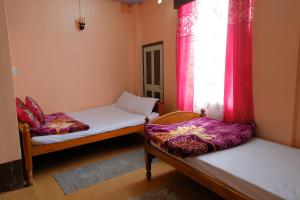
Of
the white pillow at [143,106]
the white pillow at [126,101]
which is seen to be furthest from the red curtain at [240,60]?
the white pillow at [126,101]

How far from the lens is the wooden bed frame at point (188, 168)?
Result: 4.99 ft

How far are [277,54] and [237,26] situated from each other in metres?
0.53

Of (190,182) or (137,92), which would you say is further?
(137,92)

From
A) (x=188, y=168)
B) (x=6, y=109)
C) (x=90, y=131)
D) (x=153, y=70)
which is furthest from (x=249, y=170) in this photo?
(x=153, y=70)

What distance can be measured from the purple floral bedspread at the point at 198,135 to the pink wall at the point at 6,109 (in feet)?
4.77

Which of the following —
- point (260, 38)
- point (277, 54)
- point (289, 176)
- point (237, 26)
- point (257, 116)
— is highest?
point (237, 26)

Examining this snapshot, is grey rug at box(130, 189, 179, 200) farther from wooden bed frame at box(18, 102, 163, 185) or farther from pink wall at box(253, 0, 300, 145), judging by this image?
pink wall at box(253, 0, 300, 145)

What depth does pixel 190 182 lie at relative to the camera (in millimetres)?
2338

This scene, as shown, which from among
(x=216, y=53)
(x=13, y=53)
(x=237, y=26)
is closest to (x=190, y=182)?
(x=216, y=53)

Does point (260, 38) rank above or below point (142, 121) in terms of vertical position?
above

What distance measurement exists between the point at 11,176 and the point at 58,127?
732 mm

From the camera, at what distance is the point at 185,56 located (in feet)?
10.00

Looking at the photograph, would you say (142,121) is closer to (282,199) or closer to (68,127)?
(68,127)

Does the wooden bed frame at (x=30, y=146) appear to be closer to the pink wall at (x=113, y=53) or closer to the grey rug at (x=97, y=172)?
the grey rug at (x=97, y=172)
